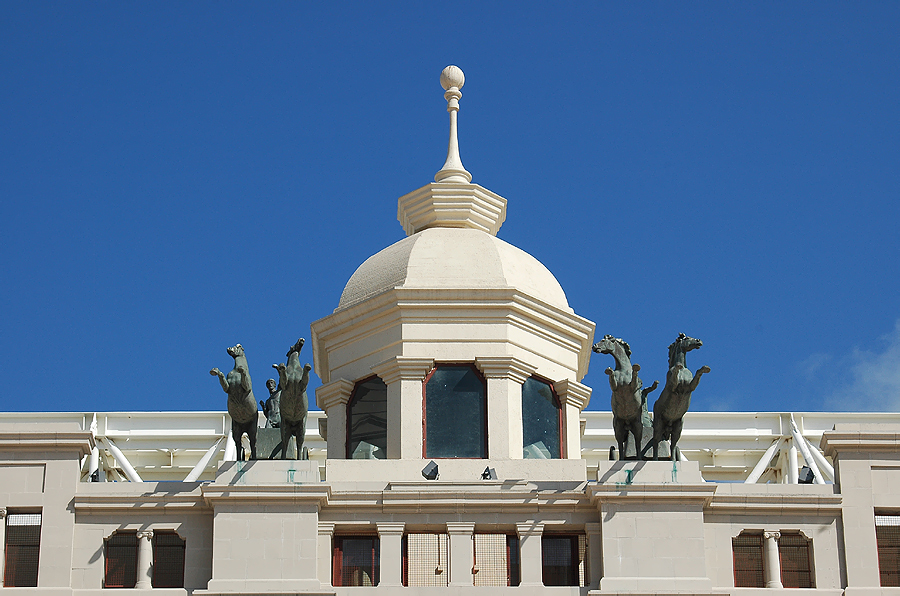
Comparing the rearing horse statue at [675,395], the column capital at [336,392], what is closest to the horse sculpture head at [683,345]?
the rearing horse statue at [675,395]

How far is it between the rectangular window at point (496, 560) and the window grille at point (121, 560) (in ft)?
28.7

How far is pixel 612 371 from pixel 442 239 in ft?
34.0

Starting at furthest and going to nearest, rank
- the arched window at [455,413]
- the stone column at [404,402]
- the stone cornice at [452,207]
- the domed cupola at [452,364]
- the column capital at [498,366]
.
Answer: the stone cornice at [452,207] < the column capital at [498,366] < the domed cupola at [452,364] < the arched window at [455,413] < the stone column at [404,402]

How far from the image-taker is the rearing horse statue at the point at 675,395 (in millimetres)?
54656

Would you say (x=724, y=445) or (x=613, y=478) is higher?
(x=724, y=445)

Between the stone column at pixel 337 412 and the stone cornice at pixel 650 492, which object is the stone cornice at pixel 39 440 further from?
the stone cornice at pixel 650 492

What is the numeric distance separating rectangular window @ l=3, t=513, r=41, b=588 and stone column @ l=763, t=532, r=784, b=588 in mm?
18513

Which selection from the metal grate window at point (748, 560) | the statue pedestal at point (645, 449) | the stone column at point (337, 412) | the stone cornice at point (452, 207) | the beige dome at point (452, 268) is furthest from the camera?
the stone cornice at point (452, 207)

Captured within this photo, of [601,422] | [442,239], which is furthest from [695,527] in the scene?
[601,422]

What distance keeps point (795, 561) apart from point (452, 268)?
1384cm

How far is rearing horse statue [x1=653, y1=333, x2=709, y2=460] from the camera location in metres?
54.7

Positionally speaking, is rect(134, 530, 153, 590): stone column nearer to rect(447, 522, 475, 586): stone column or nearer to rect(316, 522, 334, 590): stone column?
rect(316, 522, 334, 590): stone column

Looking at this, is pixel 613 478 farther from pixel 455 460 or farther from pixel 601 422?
pixel 601 422

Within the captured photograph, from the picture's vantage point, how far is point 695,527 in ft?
177
